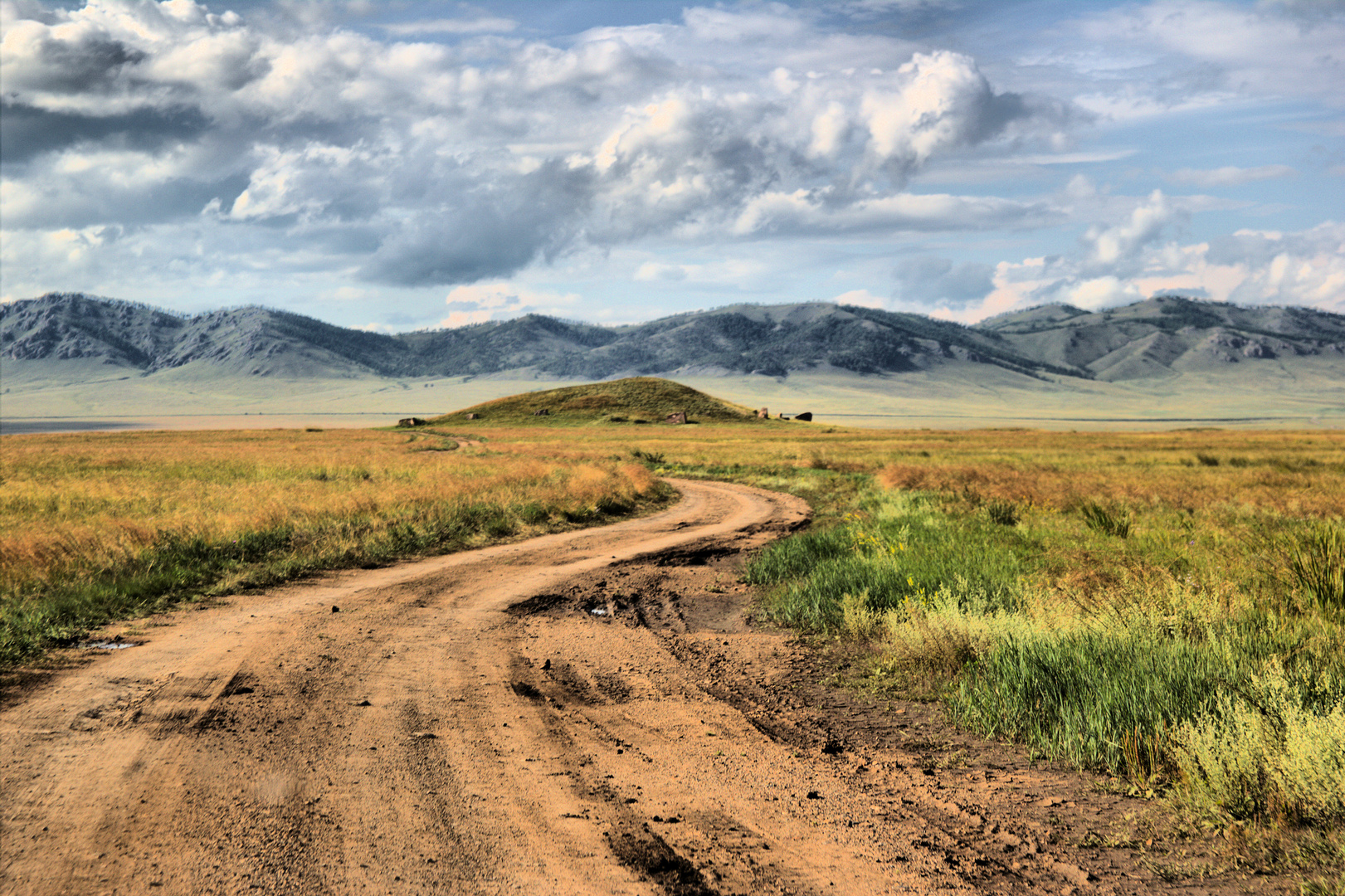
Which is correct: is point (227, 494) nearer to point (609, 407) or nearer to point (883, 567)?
point (883, 567)

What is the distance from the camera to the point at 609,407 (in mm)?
141000

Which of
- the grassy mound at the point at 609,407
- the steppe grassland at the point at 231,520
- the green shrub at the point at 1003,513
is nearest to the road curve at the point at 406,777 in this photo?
the steppe grassland at the point at 231,520

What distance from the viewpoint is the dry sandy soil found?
4695 mm

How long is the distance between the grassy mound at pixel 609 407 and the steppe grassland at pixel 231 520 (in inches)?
3598

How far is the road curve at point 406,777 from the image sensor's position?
4672 millimetres

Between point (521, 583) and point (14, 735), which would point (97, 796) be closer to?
point (14, 735)

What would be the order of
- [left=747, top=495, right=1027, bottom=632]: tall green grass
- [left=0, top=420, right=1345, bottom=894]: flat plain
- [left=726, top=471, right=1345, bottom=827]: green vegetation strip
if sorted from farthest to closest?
[left=747, top=495, right=1027, bottom=632]: tall green grass, [left=726, top=471, right=1345, bottom=827]: green vegetation strip, [left=0, top=420, right=1345, bottom=894]: flat plain

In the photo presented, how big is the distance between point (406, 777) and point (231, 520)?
1418 centimetres

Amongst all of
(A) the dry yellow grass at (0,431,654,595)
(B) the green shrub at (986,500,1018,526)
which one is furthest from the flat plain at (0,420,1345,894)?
(B) the green shrub at (986,500,1018,526)

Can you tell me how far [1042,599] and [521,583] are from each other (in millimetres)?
8370

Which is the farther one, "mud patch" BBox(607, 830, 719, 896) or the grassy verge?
the grassy verge

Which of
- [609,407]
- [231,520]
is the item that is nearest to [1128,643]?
[231,520]

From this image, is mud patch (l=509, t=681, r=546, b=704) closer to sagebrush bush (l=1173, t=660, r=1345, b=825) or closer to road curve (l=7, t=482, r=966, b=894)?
road curve (l=7, t=482, r=966, b=894)

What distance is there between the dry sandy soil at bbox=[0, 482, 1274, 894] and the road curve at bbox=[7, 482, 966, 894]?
0.02 meters
